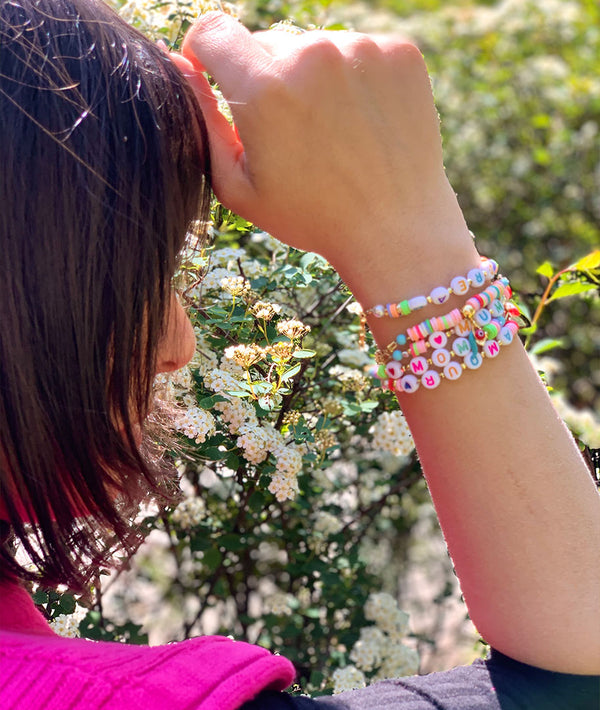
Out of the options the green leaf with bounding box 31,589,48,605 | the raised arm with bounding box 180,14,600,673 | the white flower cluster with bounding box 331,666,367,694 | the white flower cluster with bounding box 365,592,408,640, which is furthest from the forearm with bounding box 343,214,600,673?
the white flower cluster with bounding box 365,592,408,640

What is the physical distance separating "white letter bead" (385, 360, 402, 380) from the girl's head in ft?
0.85

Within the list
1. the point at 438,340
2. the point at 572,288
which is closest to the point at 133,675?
the point at 438,340

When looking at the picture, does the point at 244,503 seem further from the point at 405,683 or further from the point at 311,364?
the point at 405,683

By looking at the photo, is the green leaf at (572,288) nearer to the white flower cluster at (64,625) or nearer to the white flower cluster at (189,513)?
the white flower cluster at (189,513)

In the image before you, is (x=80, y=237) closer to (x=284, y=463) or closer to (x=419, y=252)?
(x=419, y=252)

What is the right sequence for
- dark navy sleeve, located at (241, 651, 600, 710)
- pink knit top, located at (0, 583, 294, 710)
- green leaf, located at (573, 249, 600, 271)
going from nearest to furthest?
pink knit top, located at (0, 583, 294, 710), dark navy sleeve, located at (241, 651, 600, 710), green leaf, located at (573, 249, 600, 271)

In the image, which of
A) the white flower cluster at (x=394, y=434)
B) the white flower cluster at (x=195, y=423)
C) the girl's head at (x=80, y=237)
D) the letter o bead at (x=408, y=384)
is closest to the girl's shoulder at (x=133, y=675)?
the girl's head at (x=80, y=237)

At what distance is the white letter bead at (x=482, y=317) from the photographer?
0.91 meters

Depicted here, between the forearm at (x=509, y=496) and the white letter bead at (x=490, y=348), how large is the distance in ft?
0.04

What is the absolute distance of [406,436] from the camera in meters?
1.64

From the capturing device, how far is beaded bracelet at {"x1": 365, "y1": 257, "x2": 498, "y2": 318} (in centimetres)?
90

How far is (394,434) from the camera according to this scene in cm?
165

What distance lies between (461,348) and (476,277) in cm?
9

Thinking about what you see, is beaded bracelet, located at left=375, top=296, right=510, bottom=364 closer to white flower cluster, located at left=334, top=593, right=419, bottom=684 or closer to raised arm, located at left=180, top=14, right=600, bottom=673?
raised arm, located at left=180, top=14, right=600, bottom=673
